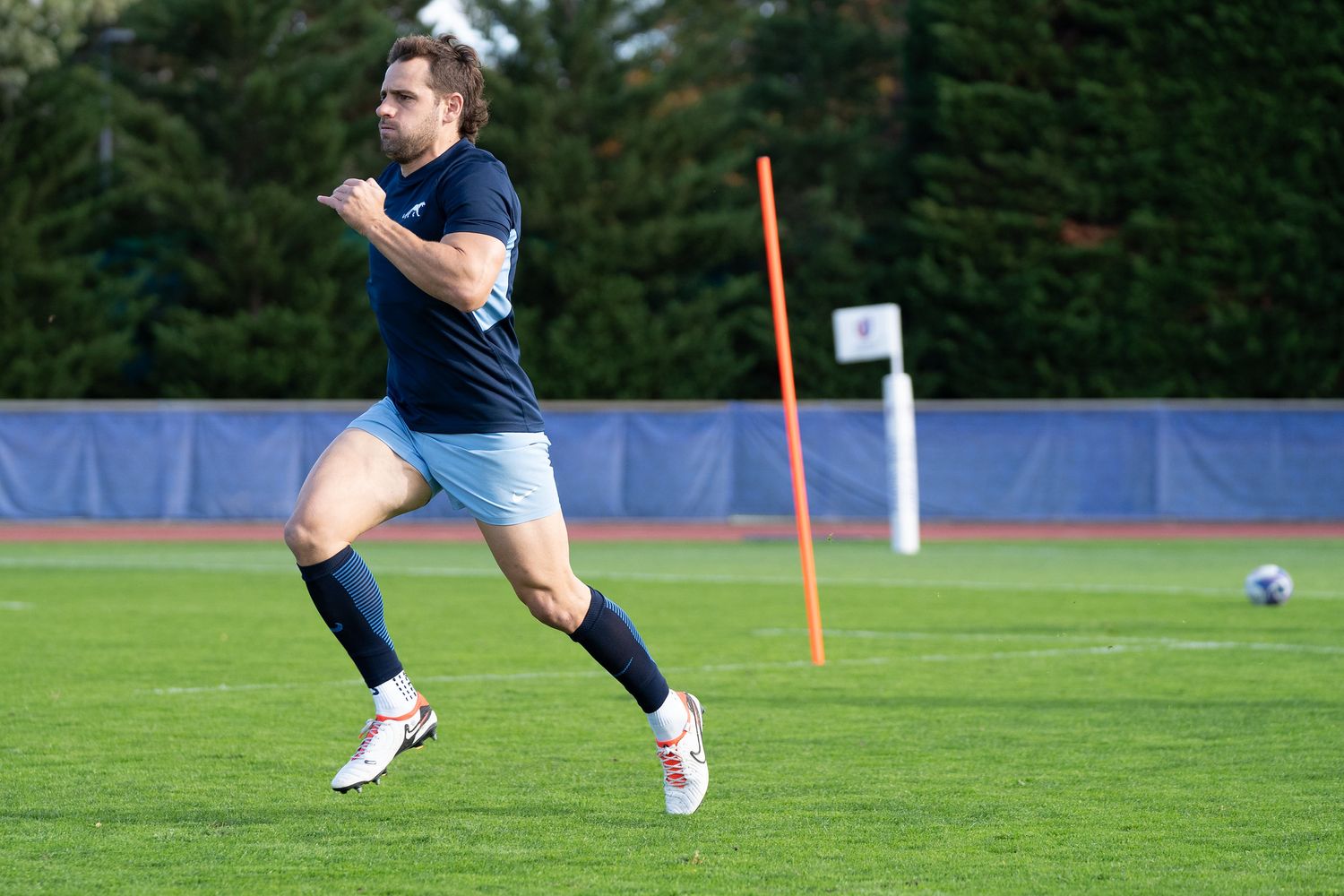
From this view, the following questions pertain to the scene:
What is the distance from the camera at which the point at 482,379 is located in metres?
5.38

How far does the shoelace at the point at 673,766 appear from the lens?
17.9 feet

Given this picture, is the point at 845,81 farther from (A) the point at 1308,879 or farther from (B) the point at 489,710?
(A) the point at 1308,879

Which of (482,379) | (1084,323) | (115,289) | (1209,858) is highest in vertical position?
(482,379)

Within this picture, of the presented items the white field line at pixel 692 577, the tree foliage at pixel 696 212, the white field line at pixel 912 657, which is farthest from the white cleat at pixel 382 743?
the tree foliage at pixel 696 212

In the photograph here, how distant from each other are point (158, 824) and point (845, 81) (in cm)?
4020

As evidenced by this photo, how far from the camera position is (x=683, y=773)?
5.45 m

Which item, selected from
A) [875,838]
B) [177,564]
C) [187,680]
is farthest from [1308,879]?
[177,564]

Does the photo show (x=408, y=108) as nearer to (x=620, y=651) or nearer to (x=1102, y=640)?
(x=620, y=651)

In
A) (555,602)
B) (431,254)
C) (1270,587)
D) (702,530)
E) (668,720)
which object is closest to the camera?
(431,254)

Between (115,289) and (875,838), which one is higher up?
(875,838)

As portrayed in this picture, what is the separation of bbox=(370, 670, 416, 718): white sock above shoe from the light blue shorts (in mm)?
558

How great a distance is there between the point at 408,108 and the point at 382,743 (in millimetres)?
1835

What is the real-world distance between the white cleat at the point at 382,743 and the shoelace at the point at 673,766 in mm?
698

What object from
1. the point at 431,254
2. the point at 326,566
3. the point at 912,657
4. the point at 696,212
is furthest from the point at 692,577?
the point at 696,212
